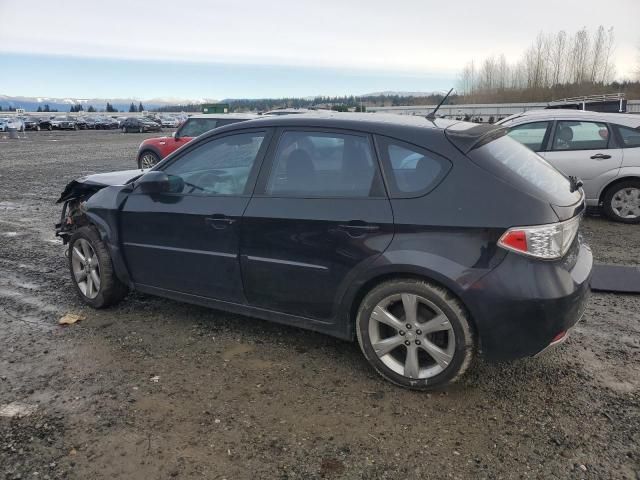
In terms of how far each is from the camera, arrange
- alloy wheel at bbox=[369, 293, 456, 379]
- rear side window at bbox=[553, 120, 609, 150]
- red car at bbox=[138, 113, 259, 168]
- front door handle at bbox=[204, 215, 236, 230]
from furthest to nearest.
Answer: red car at bbox=[138, 113, 259, 168], rear side window at bbox=[553, 120, 609, 150], front door handle at bbox=[204, 215, 236, 230], alloy wheel at bbox=[369, 293, 456, 379]

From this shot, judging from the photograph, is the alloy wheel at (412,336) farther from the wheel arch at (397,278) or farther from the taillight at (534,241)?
the taillight at (534,241)

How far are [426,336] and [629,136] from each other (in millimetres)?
6103

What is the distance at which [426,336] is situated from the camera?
10.5ft

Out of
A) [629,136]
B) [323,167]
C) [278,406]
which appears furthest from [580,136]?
[278,406]

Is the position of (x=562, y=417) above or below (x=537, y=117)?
below

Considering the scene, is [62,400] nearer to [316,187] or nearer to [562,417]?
[316,187]

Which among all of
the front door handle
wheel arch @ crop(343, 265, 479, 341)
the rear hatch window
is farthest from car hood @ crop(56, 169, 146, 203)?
the rear hatch window

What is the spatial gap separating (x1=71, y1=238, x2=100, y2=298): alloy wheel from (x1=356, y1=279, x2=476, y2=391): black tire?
2579mm

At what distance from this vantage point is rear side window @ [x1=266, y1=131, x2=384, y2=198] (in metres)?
3.38

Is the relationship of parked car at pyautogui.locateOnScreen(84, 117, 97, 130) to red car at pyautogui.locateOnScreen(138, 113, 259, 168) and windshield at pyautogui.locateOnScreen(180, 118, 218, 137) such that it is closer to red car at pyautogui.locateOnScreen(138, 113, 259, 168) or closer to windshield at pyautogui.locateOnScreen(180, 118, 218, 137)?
red car at pyautogui.locateOnScreen(138, 113, 259, 168)

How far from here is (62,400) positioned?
327 centimetres

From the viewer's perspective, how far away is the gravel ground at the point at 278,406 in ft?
8.77

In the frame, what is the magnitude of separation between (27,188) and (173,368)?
10.7 meters

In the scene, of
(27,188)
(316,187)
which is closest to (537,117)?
(316,187)
